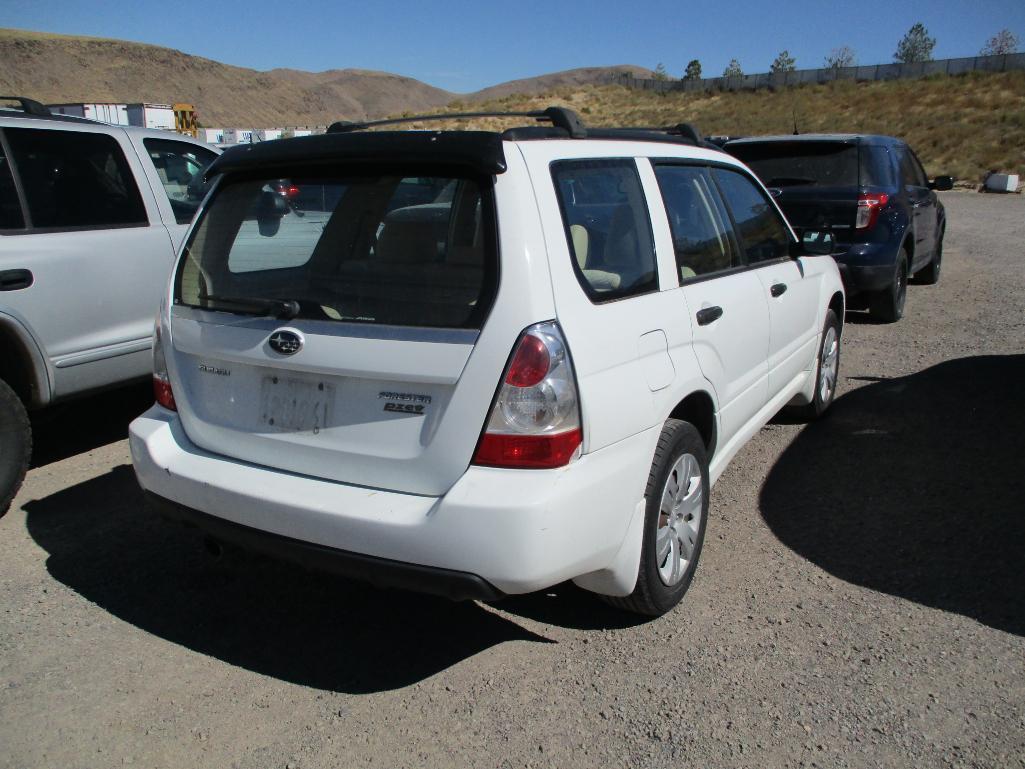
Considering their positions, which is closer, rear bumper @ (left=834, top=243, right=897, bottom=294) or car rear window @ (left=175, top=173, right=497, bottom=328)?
car rear window @ (left=175, top=173, right=497, bottom=328)

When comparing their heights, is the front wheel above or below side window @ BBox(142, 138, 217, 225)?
below

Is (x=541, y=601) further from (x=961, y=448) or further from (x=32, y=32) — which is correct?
(x=32, y=32)

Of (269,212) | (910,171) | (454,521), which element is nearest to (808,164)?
(910,171)

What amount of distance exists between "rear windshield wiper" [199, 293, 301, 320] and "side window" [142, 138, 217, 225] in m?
2.58

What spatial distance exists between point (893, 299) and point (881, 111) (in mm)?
50237

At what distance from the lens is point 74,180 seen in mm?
4934

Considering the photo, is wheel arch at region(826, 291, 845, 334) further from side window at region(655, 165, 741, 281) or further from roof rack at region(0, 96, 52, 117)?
roof rack at region(0, 96, 52, 117)

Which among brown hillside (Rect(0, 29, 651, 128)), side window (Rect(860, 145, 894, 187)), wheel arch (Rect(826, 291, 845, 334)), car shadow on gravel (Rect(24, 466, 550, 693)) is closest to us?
car shadow on gravel (Rect(24, 466, 550, 693))

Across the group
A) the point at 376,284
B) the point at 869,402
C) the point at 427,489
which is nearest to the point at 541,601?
the point at 427,489

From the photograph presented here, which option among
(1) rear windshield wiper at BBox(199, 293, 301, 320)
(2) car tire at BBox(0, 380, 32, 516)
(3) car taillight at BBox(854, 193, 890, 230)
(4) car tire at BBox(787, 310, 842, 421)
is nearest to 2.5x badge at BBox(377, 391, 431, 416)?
(1) rear windshield wiper at BBox(199, 293, 301, 320)

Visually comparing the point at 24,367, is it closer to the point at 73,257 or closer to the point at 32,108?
the point at 73,257

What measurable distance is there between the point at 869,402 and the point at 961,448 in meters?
1.02

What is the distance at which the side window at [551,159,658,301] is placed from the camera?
112 inches

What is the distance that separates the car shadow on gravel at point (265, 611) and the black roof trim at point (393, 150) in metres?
1.40
